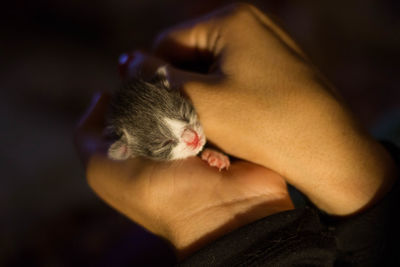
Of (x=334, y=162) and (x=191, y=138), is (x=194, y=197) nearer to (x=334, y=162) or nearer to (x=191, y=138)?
(x=191, y=138)

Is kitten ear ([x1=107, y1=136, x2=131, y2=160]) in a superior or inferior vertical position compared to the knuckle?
inferior

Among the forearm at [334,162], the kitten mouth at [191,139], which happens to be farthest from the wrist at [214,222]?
the kitten mouth at [191,139]

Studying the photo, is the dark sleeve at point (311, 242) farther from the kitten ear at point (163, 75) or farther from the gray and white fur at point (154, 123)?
the kitten ear at point (163, 75)

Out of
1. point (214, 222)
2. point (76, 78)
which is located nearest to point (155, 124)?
point (214, 222)

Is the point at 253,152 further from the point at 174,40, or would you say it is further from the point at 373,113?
the point at 373,113

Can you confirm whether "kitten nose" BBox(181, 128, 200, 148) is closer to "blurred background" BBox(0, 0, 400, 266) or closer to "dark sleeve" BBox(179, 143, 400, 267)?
"dark sleeve" BBox(179, 143, 400, 267)

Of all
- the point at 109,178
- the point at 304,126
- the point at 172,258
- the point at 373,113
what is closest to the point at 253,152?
the point at 304,126

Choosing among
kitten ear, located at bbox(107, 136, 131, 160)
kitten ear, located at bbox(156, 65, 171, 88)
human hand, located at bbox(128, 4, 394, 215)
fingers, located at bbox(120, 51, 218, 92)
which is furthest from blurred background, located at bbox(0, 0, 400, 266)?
human hand, located at bbox(128, 4, 394, 215)

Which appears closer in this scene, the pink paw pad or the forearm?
the forearm
